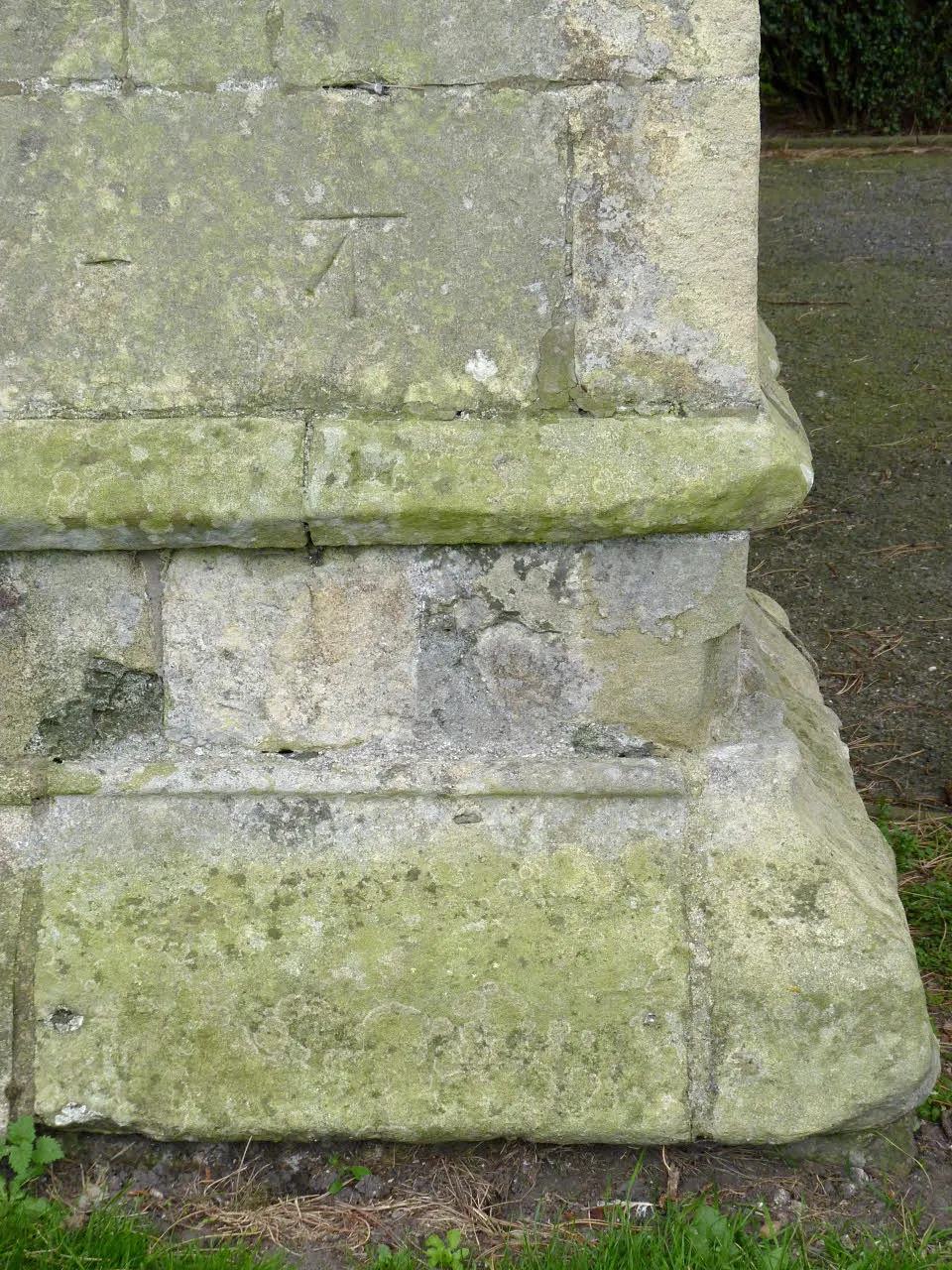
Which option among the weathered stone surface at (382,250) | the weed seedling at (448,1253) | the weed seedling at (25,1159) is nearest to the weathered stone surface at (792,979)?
the weed seedling at (448,1253)

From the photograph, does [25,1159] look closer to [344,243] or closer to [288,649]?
[288,649]

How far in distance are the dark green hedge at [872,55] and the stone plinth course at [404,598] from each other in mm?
8247

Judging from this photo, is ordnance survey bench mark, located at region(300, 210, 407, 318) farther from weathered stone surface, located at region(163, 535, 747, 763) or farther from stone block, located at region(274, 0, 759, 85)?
weathered stone surface, located at region(163, 535, 747, 763)

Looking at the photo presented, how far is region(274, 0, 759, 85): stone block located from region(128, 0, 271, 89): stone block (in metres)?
0.03

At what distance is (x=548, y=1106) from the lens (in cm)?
194

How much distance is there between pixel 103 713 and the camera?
2.05 m

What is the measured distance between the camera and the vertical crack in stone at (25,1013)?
1.97 metres

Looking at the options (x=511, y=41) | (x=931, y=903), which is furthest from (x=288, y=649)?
(x=931, y=903)

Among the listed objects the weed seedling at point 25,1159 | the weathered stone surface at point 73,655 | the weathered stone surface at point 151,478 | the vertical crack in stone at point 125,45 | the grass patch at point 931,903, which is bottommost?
the grass patch at point 931,903

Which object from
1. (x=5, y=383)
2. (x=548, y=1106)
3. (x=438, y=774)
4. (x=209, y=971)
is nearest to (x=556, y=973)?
(x=548, y=1106)

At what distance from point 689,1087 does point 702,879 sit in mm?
307

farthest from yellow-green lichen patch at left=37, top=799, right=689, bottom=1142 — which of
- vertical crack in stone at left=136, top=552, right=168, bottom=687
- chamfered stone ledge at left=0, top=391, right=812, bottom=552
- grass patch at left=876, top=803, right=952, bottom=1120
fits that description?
grass patch at left=876, top=803, right=952, bottom=1120

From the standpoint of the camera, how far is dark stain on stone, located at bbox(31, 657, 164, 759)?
6.66 feet

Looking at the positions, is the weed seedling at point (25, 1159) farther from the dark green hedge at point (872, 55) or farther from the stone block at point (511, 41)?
the dark green hedge at point (872, 55)
